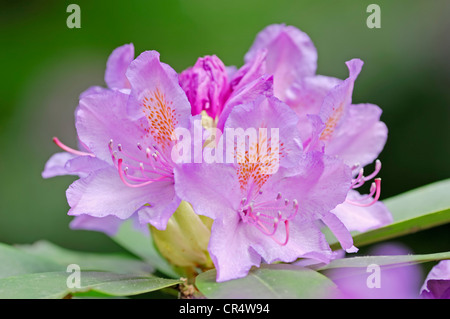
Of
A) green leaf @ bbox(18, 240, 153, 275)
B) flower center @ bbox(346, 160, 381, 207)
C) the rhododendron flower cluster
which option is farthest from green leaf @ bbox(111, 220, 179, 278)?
flower center @ bbox(346, 160, 381, 207)

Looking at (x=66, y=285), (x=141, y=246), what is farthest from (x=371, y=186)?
(x=141, y=246)

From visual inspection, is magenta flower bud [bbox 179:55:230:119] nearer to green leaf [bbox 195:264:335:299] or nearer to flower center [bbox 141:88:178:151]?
flower center [bbox 141:88:178:151]

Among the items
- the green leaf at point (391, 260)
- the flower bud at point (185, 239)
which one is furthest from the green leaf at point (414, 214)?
the flower bud at point (185, 239)

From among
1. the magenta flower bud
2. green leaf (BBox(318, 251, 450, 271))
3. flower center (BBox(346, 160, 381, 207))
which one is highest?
the magenta flower bud

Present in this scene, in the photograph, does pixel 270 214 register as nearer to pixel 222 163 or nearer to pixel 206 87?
pixel 222 163

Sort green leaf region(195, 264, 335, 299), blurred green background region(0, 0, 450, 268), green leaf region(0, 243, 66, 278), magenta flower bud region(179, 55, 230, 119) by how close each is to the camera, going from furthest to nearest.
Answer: blurred green background region(0, 0, 450, 268)
green leaf region(0, 243, 66, 278)
magenta flower bud region(179, 55, 230, 119)
green leaf region(195, 264, 335, 299)
